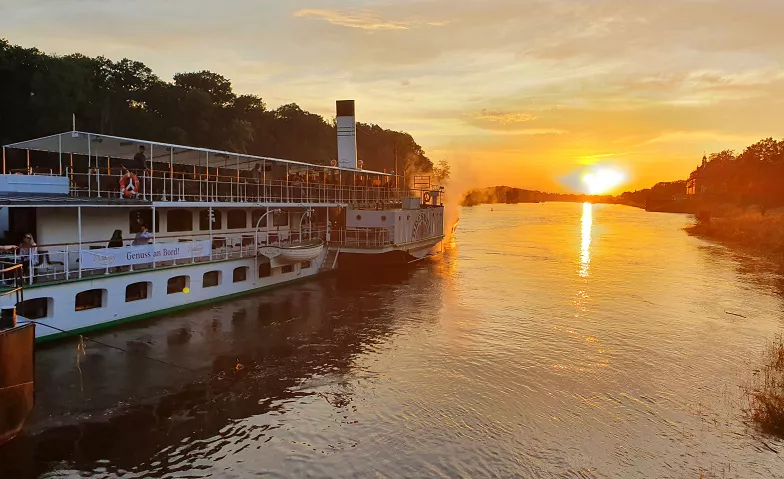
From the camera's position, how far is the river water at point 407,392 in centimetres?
1321

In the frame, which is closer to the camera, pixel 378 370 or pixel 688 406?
pixel 688 406

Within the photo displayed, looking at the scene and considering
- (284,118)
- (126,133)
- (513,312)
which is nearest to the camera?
(513,312)

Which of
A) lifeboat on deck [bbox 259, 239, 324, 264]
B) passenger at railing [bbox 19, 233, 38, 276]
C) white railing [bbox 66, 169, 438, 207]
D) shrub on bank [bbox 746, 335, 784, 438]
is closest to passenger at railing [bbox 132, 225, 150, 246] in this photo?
white railing [bbox 66, 169, 438, 207]

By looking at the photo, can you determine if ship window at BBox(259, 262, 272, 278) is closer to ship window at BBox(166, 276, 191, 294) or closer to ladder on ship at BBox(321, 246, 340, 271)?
ship window at BBox(166, 276, 191, 294)

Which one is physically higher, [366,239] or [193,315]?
[366,239]

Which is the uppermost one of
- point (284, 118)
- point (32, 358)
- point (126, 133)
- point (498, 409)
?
point (284, 118)

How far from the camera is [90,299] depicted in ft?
72.7

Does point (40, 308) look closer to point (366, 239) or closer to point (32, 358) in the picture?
point (32, 358)

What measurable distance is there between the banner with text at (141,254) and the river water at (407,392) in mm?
2921

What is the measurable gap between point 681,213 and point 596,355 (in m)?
182

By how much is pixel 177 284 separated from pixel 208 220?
6070 millimetres

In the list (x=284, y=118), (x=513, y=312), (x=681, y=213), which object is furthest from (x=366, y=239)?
(x=681, y=213)

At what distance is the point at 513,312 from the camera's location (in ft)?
97.9

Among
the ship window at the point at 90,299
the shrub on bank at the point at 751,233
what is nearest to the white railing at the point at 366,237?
the ship window at the point at 90,299
